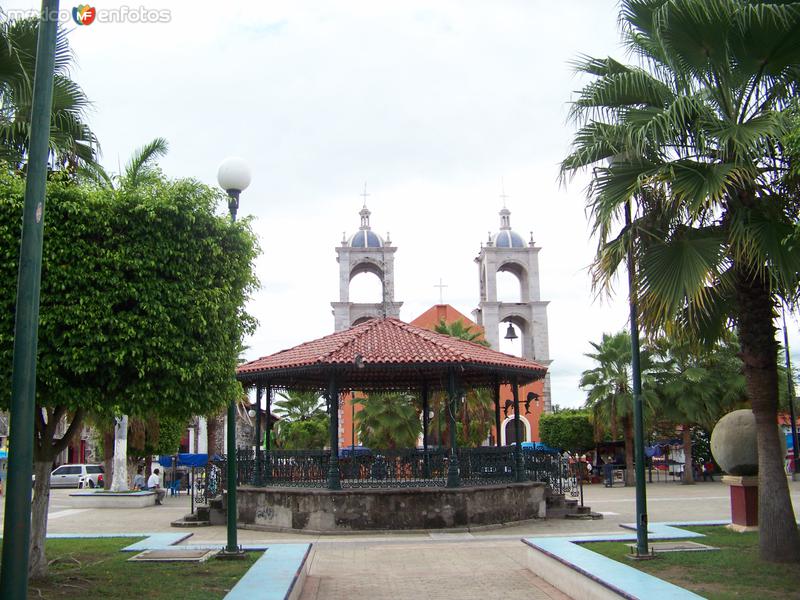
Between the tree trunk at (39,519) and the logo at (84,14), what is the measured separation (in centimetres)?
→ 506

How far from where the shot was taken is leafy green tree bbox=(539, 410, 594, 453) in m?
41.1

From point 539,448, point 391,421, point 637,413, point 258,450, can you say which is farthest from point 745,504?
point 391,421

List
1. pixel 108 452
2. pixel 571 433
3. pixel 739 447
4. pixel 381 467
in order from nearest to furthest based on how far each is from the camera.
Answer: pixel 739 447
pixel 381 467
pixel 108 452
pixel 571 433

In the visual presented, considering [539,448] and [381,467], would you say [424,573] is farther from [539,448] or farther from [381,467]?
[539,448]

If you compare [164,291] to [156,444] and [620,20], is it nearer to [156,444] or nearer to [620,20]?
[620,20]

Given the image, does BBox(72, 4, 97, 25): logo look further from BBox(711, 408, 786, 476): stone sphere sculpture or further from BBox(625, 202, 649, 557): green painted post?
BBox(711, 408, 786, 476): stone sphere sculpture

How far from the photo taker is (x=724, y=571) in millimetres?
9383

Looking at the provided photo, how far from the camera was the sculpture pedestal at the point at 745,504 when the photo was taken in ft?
46.0

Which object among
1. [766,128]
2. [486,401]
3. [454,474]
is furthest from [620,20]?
[486,401]

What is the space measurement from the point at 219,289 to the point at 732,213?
642 cm

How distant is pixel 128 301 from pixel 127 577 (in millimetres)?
3820

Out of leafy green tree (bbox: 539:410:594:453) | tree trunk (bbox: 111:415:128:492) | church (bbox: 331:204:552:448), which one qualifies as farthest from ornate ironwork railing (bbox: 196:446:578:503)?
church (bbox: 331:204:552:448)

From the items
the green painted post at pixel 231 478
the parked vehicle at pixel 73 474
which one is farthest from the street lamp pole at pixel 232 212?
the parked vehicle at pixel 73 474

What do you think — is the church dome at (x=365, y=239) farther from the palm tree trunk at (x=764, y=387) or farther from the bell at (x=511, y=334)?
the palm tree trunk at (x=764, y=387)
